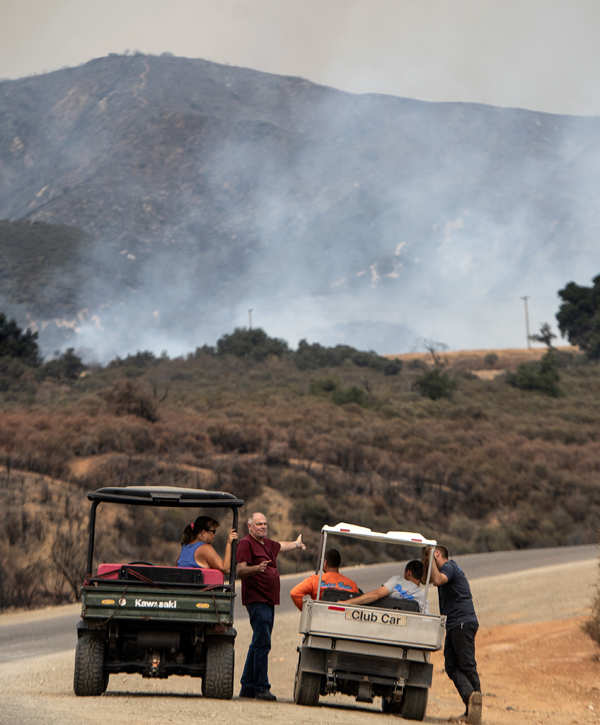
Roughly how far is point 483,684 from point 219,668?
6.40 metres

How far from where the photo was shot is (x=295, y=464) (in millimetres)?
42094

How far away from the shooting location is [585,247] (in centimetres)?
17438

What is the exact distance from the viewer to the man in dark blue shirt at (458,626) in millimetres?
11258

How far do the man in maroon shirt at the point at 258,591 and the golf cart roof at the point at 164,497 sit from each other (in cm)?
42

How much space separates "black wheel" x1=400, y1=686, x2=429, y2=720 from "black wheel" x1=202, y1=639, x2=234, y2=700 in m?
1.74

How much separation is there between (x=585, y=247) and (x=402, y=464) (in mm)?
138544

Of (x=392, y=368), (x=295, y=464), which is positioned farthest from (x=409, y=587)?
(x=392, y=368)

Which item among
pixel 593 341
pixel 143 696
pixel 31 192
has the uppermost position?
pixel 31 192

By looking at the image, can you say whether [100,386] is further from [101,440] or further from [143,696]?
[143,696]

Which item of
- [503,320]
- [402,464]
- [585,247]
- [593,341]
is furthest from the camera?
[585,247]

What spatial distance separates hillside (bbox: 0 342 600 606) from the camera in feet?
97.9

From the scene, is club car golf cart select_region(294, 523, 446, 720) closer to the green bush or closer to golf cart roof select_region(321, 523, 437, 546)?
golf cart roof select_region(321, 523, 437, 546)

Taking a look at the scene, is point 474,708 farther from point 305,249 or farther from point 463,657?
point 305,249

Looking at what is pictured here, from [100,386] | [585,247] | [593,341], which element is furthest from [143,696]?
[585,247]
